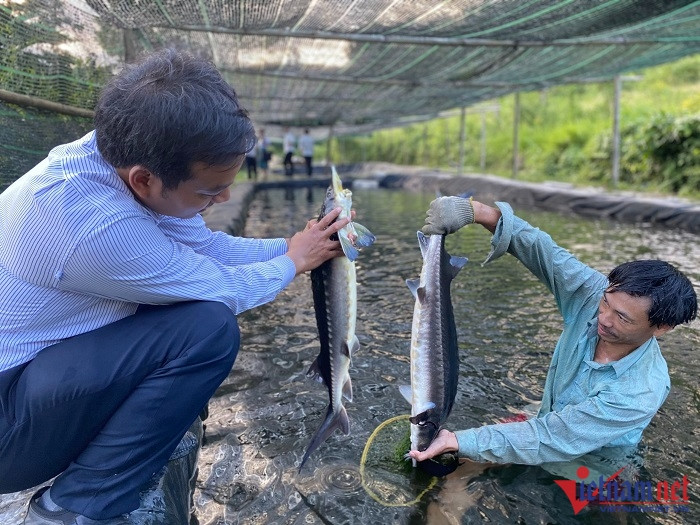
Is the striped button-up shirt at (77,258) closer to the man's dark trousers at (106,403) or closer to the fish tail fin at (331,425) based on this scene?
the man's dark trousers at (106,403)

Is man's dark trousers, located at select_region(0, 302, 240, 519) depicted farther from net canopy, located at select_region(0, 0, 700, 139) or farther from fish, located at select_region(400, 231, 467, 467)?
net canopy, located at select_region(0, 0, 700, 139)

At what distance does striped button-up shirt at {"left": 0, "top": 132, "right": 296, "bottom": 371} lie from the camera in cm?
170

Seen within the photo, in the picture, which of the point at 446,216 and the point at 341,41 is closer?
the point at 446,216

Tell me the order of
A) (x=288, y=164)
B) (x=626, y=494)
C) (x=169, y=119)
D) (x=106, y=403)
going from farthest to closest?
(x=288, y=164) → (x=626, y=494) → (x=106, y=403) → (x=169, y=119)

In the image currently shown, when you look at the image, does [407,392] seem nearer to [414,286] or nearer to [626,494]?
[414,286]

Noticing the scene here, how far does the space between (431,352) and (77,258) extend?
1518 mm

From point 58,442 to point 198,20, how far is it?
567cm

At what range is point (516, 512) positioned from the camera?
8.22ft

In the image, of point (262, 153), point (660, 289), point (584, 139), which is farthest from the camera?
point (262, 153)

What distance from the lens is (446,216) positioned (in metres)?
2.49

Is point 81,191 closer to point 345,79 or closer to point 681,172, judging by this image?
point 345,79

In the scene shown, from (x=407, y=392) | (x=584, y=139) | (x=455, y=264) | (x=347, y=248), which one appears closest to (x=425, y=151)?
(x=584, y=139)

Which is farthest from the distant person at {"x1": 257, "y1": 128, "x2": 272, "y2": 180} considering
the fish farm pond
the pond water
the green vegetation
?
the fish farm pond

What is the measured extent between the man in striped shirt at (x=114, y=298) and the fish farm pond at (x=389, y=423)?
42 cm
